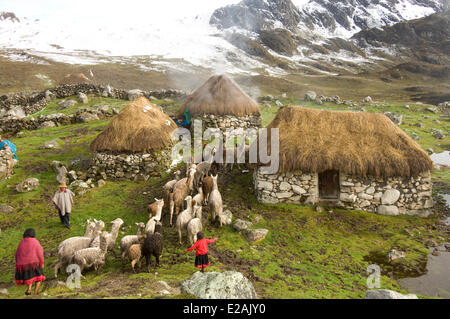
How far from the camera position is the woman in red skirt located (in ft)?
19.8

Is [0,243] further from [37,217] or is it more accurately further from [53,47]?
[53,47]

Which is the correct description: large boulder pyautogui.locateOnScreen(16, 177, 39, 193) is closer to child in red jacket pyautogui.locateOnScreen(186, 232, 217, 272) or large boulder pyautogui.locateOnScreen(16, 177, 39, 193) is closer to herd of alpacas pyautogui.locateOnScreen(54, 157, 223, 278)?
herd of alpacas pyautogui.locateOnScreen(54, 157, 223, 278)

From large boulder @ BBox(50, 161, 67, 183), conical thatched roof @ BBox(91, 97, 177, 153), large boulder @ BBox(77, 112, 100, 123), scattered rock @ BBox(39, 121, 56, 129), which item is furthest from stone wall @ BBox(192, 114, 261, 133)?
scattered rock @ BBox(39, 121, 56, 129)

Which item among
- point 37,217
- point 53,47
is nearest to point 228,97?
point 37,217

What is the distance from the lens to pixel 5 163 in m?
13.9

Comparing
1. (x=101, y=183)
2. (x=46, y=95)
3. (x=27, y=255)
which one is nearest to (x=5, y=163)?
(x=101, y=183)

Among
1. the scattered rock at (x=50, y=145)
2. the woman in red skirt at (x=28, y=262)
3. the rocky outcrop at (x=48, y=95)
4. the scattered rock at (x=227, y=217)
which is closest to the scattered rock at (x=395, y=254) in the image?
the scattered rock at (x=227, y=217)

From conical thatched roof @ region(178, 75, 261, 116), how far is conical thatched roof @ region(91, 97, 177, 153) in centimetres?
435

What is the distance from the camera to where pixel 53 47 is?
102188mm

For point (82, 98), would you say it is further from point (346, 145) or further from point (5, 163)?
point (346, 145)

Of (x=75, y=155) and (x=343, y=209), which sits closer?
(x=343, y=209)

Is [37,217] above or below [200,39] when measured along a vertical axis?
below
